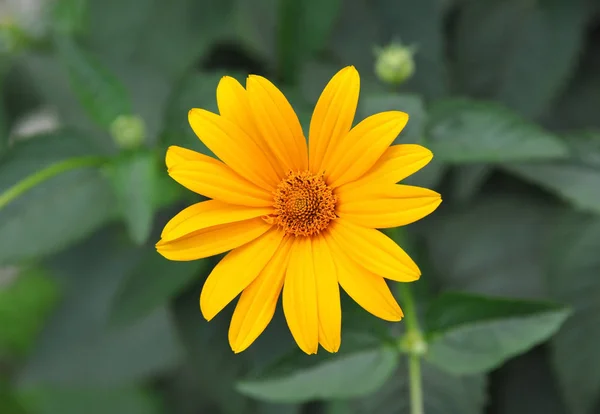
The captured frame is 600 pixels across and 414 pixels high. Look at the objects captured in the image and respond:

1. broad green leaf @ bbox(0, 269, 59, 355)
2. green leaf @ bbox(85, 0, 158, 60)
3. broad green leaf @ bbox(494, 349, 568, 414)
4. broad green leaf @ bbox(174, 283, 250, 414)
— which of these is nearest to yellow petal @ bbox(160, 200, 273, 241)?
broad green leaf @ bbox(174, 283, 250, 414)

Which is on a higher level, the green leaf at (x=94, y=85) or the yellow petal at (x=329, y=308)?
the green leaf at (x=94, y=85)

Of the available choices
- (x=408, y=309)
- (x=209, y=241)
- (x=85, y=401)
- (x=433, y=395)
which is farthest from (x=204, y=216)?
(x=85, y=401)

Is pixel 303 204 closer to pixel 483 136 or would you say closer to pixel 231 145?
pixel 231 145

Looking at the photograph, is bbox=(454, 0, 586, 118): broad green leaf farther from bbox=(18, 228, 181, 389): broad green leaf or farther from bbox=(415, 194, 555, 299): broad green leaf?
bbox=(18, 228, 181, 389): broad green leaf

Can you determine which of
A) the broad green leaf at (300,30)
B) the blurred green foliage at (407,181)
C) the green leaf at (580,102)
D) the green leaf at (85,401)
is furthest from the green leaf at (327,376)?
the green leaf at (85,401)

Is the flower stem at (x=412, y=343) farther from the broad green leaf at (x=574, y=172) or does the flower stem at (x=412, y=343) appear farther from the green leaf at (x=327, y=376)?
the broad green leaf at (x=574, y=172)

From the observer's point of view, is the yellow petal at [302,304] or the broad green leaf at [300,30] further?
the broad green leaf at [300,30]
